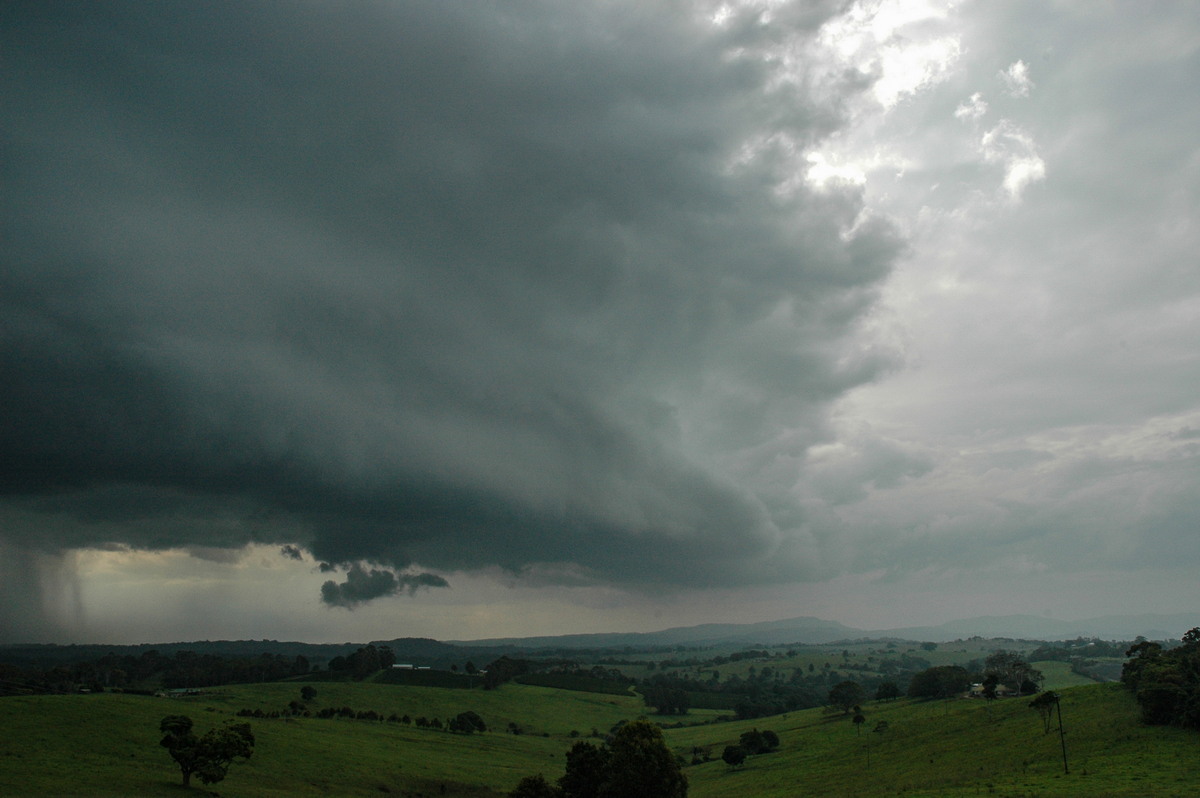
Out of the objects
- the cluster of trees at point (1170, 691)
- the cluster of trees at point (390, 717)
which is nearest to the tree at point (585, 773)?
the cluster of trees at point (1170, 691)

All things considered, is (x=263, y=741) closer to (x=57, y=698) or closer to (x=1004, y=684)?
(x=57, y=698)

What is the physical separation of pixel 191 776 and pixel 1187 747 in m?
118

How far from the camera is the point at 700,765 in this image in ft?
484

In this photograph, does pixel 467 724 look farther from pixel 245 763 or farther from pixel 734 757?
pixel 245 763

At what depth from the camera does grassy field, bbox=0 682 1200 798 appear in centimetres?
7231

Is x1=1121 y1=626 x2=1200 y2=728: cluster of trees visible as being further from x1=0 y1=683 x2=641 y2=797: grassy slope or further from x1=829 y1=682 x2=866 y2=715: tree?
x1=0 y1=683 x2=641 y2=797: grassy slope

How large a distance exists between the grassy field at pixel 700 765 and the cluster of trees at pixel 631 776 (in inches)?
774

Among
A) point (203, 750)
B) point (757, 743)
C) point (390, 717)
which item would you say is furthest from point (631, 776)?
point (390, 717)

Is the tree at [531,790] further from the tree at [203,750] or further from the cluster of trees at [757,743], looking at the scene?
the cluster of trees at [757,743]

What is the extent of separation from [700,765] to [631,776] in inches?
2850

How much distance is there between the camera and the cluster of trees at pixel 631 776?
85.2 m

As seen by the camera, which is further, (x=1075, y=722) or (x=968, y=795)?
(x=1075, y=722)

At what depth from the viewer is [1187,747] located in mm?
76938

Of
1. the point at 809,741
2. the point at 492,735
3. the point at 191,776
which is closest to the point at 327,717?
the point at 492,735
